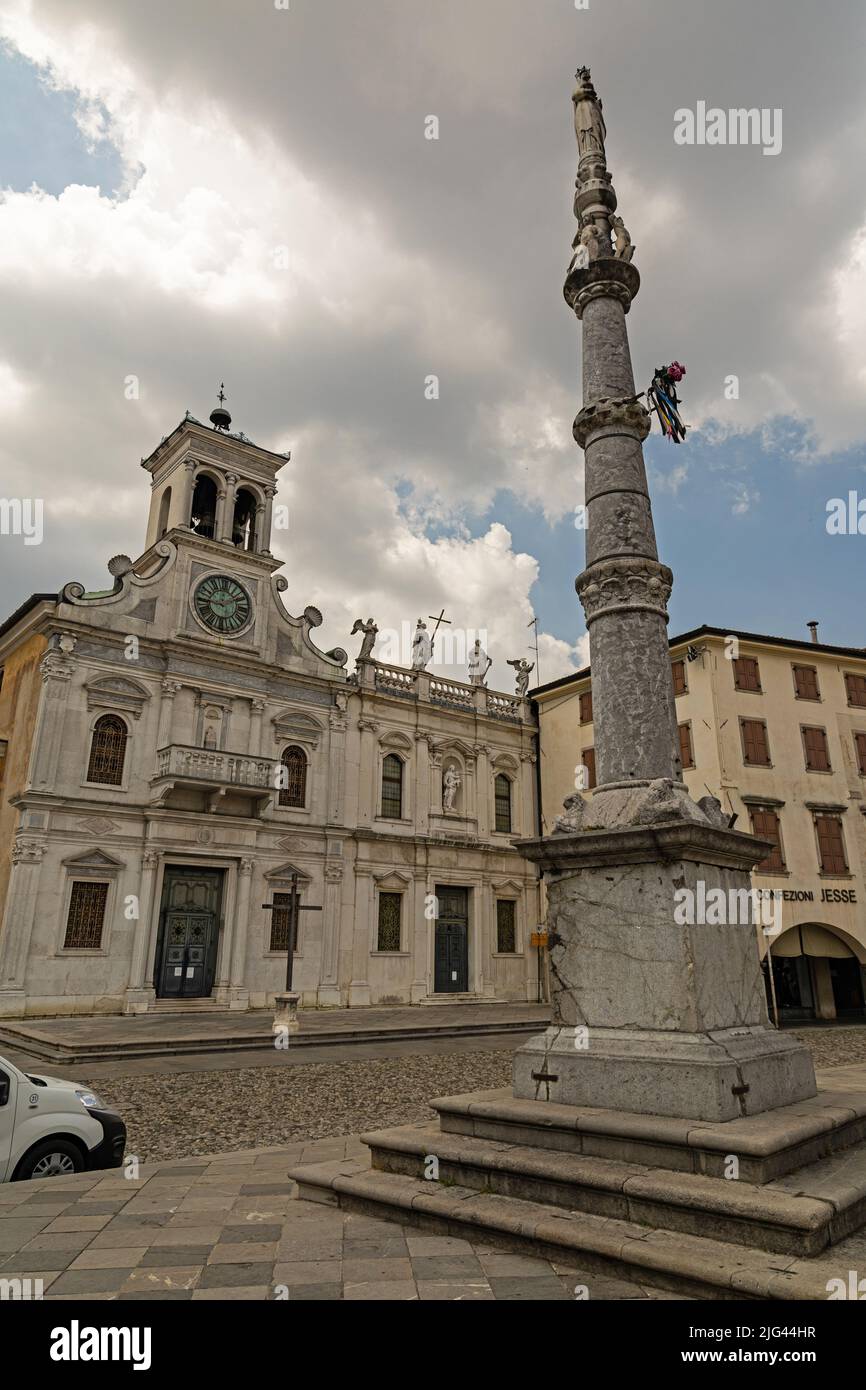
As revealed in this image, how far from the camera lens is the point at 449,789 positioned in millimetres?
31172

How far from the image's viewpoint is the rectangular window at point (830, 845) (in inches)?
1045

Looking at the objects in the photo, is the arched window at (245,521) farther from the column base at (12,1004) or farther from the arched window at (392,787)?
the column base at (12,1004)

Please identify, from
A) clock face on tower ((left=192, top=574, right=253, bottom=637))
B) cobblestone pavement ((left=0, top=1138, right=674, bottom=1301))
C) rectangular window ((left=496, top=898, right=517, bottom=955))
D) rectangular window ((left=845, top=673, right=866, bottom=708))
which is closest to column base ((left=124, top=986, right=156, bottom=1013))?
clock face on tower ((left=192, top=574, right=253, bottom=637))

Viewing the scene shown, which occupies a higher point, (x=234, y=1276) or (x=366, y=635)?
(x=366, y=635)

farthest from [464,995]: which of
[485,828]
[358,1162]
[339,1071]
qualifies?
[358,1162]

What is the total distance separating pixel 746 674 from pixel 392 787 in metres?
12.7

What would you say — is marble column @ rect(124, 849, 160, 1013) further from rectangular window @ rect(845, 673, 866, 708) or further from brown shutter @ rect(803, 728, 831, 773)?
rectangular window @ rect(845, 673, 866, 708)

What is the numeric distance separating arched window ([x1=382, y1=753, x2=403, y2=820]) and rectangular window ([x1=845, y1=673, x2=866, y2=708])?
15789mm

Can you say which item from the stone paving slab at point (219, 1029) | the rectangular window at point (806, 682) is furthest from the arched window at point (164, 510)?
the rectangular window at point (806, 682)

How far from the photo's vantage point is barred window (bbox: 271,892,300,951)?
25062 millimetres

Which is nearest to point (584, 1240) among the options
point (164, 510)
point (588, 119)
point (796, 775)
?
point (588, 119)

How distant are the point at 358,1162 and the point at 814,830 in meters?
24.2

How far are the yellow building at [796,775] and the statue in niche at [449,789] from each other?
5188mm

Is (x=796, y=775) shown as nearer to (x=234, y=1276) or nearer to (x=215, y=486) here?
(x=215, y=486)
